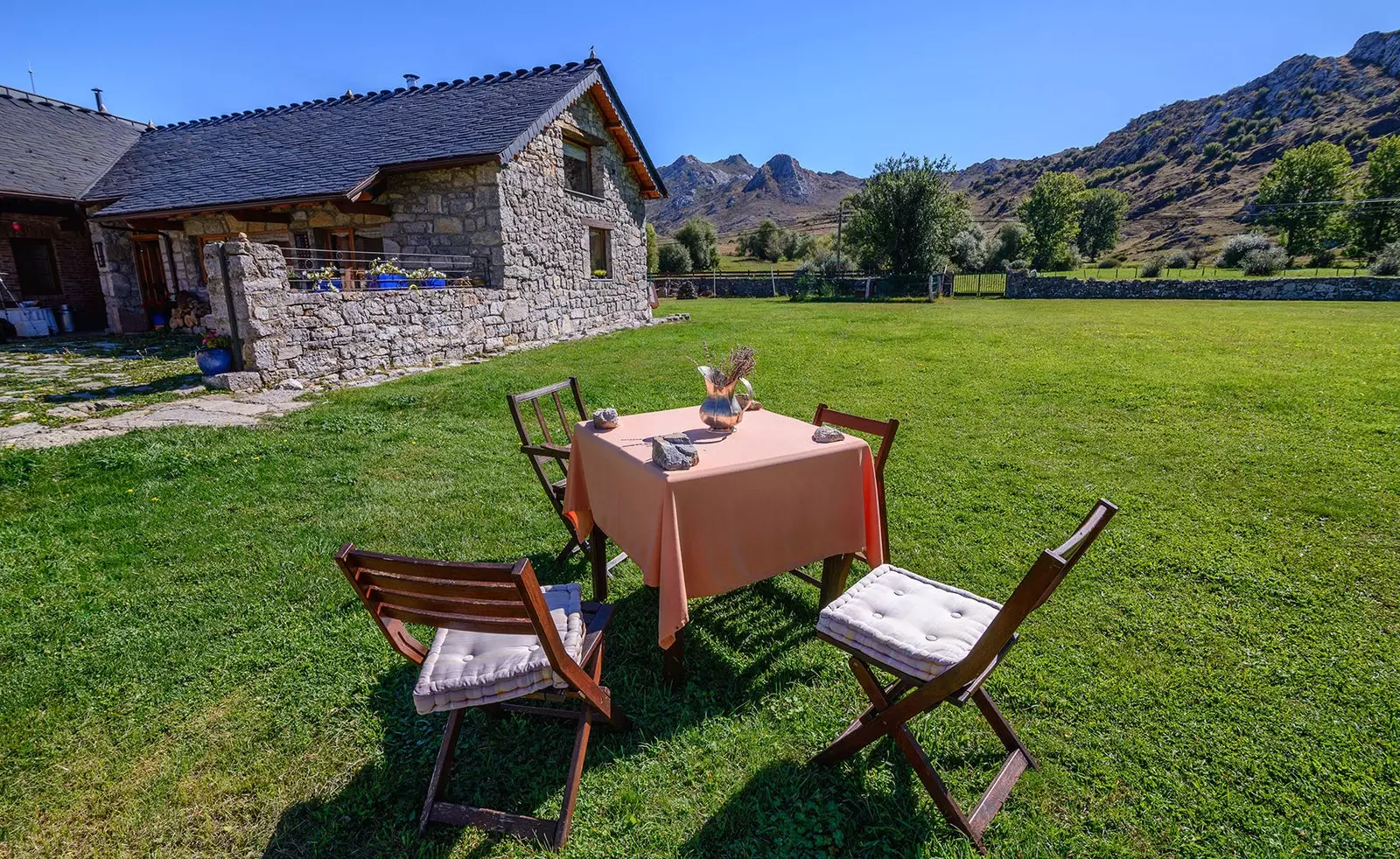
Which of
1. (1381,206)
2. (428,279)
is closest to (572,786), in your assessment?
(428,279)

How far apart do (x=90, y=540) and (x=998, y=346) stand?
12289 millimetres

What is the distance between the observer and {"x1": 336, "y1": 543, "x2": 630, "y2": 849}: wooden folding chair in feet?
5.41

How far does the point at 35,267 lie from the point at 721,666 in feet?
69.3

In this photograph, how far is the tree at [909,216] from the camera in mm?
26859

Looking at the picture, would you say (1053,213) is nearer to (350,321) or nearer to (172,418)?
(350,321)

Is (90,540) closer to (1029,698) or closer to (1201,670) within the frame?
(1029,698)

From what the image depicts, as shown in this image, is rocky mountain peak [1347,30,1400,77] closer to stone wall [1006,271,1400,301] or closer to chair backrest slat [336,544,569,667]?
stone wall [1006,271,1400,301]

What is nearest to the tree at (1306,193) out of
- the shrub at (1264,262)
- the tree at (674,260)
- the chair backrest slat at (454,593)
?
the shrub at (1264,262)

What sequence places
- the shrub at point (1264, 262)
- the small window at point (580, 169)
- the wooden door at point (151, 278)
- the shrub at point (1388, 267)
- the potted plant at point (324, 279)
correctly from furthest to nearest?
the shrub at point (1264, 262)
the shrub at point (1388, 267)
the small window at point (580, 169)
the wooden door at point (151, 278)
the potted plant at point (324, 279)

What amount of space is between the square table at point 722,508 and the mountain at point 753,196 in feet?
286

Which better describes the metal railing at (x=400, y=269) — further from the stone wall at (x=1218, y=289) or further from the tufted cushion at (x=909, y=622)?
the stone wall at (x=1218, y=289)

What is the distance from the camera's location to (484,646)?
6.90 ft

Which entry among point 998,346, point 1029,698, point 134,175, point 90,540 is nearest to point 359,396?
point 90,540

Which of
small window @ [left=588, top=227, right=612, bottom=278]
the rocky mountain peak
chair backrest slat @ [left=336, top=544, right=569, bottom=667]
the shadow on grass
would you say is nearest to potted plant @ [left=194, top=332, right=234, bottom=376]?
the shadow on grass
